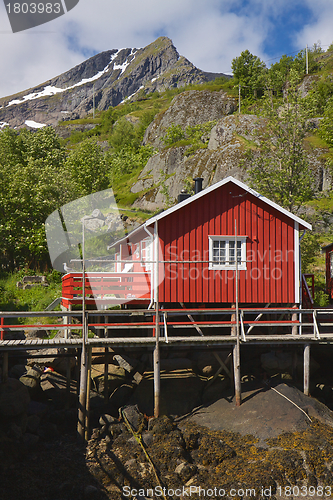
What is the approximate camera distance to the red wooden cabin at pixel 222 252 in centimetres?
1535

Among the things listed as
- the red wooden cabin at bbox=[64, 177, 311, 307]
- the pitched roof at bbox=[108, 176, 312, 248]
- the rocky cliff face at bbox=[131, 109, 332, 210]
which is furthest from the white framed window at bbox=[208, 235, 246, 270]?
the rocky cliff face at bbox=[131, 109, 332, 210]

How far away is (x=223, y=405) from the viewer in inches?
547

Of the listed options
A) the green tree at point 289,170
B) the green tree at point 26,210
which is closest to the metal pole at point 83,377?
the green tree at point 289,170

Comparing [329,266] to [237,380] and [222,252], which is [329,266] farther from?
[237,380]

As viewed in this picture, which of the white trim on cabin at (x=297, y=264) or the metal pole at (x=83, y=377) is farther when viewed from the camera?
the white trim on cabin at (x=297, y=264)

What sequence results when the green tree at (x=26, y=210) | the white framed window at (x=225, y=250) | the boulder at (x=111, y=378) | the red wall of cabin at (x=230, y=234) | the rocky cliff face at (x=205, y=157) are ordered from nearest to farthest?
the red wall of cabin at (x=230, y=234)
the white framed window at (x=225, y=250)
the boulder at (x=111, y=378)
the green tree at (x=26, y=210)
the rocky cliff face at (x=205, y=157)

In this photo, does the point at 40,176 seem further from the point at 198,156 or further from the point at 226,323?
the point at 226,323

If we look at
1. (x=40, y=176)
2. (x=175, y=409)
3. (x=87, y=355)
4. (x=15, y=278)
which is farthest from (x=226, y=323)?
(x=40, y=176)

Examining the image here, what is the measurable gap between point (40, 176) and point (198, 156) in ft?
58.2

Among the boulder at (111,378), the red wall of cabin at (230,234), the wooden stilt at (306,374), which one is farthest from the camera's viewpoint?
the boulder at (111,378)

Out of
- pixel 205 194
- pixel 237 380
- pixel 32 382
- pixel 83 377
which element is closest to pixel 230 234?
pixel 205 194

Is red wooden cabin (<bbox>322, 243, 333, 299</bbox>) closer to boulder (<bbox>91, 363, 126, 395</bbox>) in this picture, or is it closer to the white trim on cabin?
the white trim on cabin

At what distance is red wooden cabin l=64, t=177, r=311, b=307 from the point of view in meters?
15.4

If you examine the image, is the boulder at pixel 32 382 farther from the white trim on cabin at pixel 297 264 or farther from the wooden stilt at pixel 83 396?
the white trim on cabin at pixel 297 264
